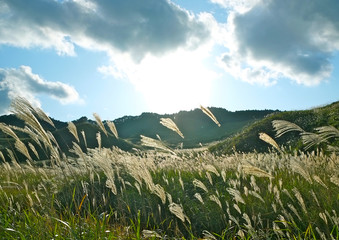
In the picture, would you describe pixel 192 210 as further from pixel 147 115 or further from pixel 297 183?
pixel 147 115

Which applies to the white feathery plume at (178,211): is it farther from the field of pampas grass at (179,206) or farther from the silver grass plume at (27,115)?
the silver grass plume at (27,115)

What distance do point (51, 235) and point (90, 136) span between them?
166 feet

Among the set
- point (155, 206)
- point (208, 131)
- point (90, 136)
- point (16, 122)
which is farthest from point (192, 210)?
point (16, 122)

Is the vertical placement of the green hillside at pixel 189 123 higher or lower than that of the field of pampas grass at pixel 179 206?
higher

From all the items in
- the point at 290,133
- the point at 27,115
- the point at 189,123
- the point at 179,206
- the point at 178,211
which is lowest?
the point at 179,206

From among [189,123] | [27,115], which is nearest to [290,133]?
[27,115]

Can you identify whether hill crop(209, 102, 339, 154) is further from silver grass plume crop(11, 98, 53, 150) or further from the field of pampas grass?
silver grass plume crop(11, 98, 53, 150)

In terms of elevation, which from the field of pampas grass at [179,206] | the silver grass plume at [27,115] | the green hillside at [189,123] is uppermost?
the green hillside at [189,123]

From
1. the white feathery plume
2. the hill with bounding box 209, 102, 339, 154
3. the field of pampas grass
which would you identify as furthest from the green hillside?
the white feathery plume

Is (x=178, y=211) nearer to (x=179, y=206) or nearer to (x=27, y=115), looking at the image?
(x=179, y=206)

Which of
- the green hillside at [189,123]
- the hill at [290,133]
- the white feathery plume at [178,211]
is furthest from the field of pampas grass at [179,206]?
the green hillside at [189,123]

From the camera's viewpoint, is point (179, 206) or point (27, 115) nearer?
point (27, 115)

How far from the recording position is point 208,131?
320ft

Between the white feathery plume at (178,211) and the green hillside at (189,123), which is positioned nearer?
the white feathery plume at (178,211)
